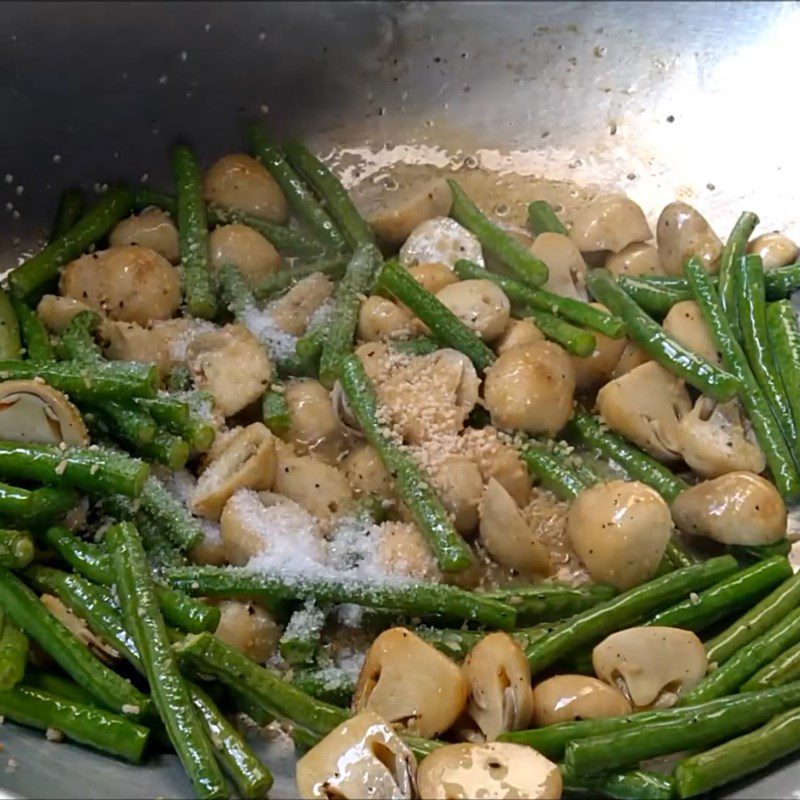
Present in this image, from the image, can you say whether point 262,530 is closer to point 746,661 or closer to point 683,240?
point 746,661

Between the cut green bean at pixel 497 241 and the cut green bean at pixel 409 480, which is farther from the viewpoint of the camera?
the cut green bean at pixel 497 241

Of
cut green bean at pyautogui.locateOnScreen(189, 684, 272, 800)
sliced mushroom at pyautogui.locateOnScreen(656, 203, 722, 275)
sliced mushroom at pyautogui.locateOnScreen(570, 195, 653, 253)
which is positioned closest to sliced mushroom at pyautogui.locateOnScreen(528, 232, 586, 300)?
sliced mushroom at pyautogui.locateOnScreen(570, 195, 653, 253)

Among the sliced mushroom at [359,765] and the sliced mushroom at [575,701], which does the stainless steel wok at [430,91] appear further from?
the sliced mushroom at [359,765]

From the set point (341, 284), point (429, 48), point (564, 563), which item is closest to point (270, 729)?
point (564, 563)

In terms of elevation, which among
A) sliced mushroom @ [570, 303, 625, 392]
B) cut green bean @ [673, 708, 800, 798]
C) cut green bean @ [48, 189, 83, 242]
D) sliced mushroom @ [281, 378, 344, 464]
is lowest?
cut green bean @ [673, 708, 800, 798]

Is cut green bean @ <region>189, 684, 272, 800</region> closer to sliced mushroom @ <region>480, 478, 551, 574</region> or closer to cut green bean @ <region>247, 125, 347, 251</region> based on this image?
sliced mushroom @ <region>480, 478, 551, 574</region>

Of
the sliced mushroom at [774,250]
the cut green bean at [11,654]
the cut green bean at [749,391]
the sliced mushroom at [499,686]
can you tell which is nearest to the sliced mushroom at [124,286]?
the cut green bean at [11,654]
